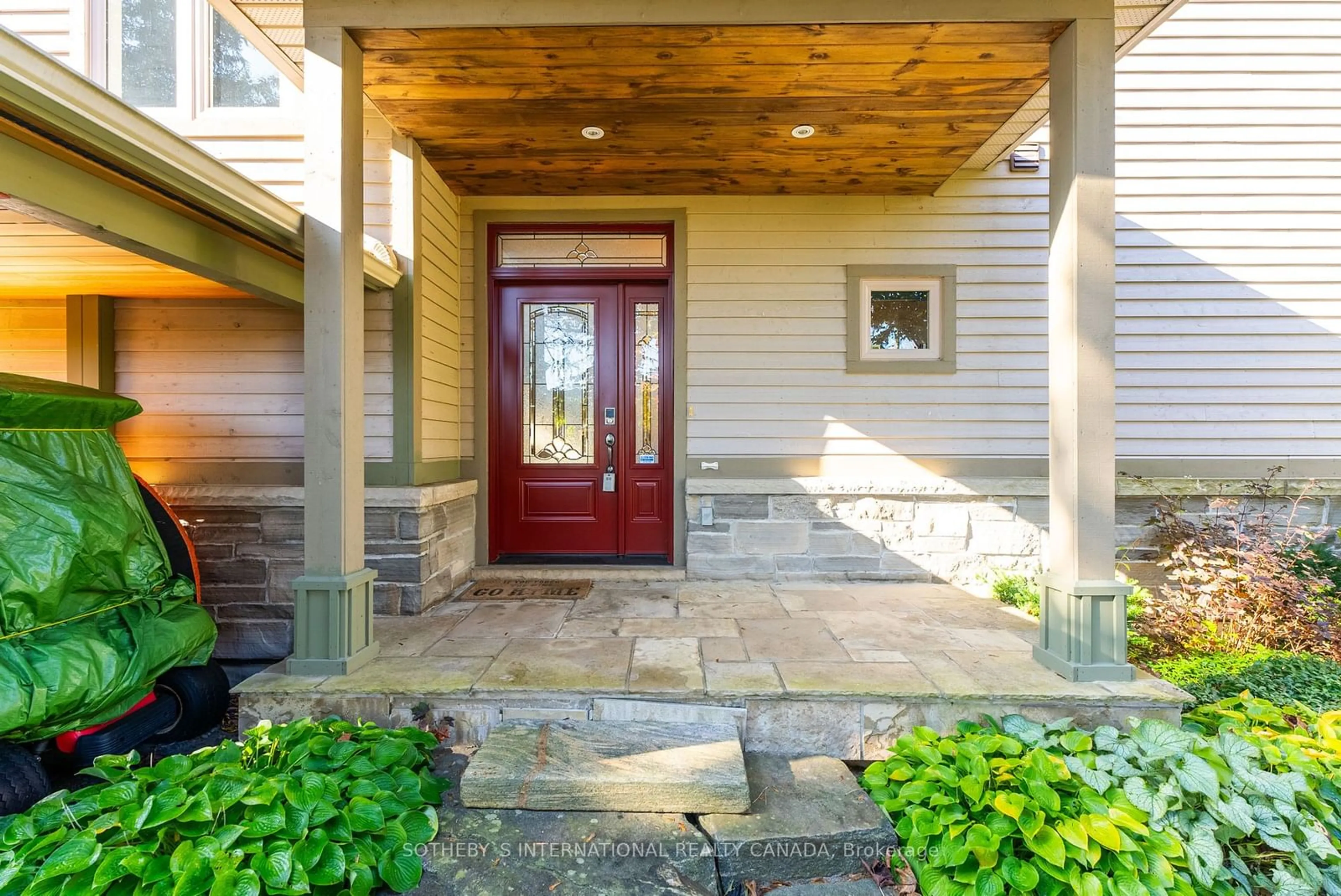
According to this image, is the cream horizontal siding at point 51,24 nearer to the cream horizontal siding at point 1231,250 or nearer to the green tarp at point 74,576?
the green tarp at point 74,576

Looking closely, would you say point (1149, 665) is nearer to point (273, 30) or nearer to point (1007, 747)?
point (1007, 747)

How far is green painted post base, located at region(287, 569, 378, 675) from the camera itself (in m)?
2.53

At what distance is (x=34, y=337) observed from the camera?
11.8 ft

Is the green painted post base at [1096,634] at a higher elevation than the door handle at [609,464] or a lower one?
lower

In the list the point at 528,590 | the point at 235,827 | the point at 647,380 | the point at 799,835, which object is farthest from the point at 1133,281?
the point at 235,827

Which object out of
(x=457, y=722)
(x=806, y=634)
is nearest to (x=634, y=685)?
(x=457, y=722)

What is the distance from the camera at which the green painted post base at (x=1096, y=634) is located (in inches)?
98.3

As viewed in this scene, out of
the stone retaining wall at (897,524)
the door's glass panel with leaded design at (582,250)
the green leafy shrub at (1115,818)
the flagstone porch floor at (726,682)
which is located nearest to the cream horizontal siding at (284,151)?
the door's glass panel with leaded design at (582,250)

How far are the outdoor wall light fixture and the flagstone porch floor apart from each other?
305 centimetres

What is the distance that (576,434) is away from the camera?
4516mm

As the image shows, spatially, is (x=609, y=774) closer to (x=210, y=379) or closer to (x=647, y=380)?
(x=647, y=380)

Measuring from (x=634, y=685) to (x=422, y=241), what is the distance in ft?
9.28

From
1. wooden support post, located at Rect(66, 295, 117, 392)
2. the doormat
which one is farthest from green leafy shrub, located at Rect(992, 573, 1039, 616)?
wooden support post, located at Rect(66, 295, 117, 392)

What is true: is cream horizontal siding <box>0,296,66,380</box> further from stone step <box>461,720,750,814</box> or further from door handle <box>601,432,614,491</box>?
stone step <box>461,720,750,814</box>
